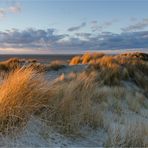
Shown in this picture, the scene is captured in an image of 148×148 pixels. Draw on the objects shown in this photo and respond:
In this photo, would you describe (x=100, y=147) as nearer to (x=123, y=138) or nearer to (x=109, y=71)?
(x=123, y=138)

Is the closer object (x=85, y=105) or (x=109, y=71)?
(x=85, y=105)

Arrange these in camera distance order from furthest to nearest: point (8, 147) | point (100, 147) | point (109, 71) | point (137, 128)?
point (109, 71) < point (137, 128) < point (100, 147) < point (8, 147)

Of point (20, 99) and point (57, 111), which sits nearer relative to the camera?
point (20, 99)

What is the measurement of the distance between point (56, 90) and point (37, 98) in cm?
85

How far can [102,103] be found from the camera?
32.0 ft

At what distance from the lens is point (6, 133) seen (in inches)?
203

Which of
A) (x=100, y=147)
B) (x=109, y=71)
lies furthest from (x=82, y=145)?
(x=109, y=71)

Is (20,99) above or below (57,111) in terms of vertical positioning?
above

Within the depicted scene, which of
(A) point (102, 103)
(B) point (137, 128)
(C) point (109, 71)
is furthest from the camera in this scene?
(C) point (109, 71)

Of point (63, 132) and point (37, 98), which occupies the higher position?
point (37, 98)

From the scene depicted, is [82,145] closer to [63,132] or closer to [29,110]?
[63,132]

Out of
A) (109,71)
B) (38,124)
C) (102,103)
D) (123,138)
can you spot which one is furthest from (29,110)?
(109,71)

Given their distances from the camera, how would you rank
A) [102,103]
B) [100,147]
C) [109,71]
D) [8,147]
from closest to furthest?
[8,147], [100,147], [102,103], [109,71]

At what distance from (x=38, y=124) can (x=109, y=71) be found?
1165cm
